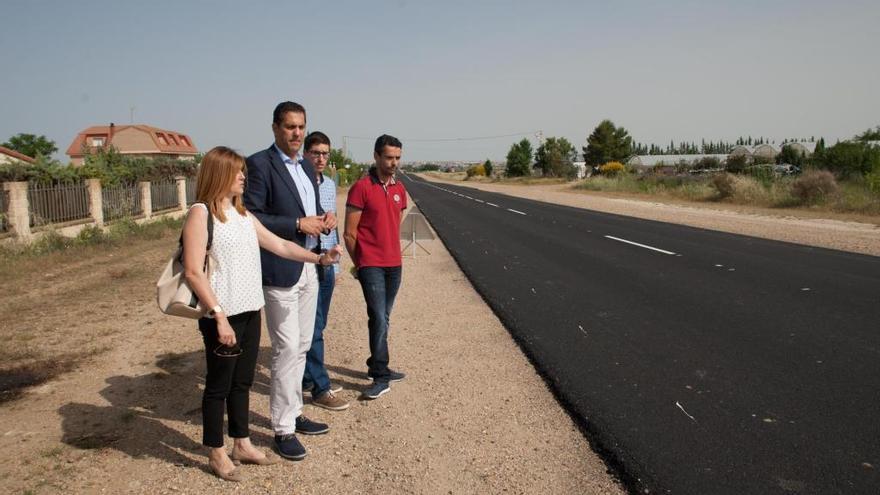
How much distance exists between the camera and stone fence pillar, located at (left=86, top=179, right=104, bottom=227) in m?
16.7

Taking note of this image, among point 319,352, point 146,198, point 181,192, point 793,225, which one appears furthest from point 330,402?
point 181,192

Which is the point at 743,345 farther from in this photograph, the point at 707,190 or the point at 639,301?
the point at 707,190

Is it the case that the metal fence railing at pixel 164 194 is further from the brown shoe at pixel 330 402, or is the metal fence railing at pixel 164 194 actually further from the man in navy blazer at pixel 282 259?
the man in navy blazer at pixel 282 259

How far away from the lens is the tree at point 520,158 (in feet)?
274

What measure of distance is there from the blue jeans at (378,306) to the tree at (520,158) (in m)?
80.3

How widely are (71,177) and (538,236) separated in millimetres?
12643

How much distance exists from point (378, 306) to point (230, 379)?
1.51 metres

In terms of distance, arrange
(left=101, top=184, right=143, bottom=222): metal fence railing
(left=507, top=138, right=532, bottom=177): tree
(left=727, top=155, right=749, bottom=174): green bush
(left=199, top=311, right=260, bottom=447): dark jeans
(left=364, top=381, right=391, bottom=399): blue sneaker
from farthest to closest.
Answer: (left=507, top=138, right=532, bottom=177): tree → (left=727, top=155, right=749, bottom=174): green bush → (left=101, top=184, right=143, bottom=222): metal fence railing → (left=364, top=381, right=391, bottom=399): blue sneaker → (left=199, top=311, right=260, bottom=447): dark jeans

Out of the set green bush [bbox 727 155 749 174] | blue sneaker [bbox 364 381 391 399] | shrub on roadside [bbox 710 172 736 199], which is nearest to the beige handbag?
blue sneaker [bbox 364 381 391 399]

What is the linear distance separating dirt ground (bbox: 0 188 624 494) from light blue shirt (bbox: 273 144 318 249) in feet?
4.22

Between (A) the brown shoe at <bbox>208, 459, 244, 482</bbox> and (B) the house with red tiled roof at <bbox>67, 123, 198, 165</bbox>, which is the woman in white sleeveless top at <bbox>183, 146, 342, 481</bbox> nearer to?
(A) the brown shoe at <bbox>208, 459, 244, 482</bbox>

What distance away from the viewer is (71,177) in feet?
53.5

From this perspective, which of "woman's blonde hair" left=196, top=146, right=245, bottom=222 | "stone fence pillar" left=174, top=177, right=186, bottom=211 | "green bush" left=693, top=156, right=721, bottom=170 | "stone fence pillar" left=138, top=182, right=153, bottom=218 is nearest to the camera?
"woman's blonde hair" left=196, top=146, right=245, bottom=222

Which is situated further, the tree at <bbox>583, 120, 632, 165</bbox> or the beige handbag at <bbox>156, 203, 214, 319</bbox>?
the tree at <bbox>583, 120, 632, 165</bbox>
